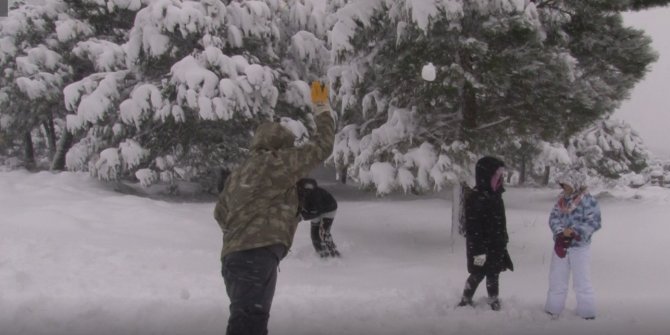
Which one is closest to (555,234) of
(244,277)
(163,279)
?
(244,277)

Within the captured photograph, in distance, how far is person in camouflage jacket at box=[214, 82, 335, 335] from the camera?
3.63 metres

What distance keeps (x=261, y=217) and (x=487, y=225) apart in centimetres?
289

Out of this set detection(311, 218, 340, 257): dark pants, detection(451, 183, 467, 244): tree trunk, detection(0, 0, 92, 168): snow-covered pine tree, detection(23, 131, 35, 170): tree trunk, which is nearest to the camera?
detection(311, 218, 340, 257): dark pants

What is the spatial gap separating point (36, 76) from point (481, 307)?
50.7ft

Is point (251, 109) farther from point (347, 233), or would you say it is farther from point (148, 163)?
point (347, 233)

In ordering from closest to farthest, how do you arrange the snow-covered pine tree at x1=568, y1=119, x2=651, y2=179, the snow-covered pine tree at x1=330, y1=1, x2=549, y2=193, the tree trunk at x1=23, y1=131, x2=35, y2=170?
the snow-covered pine tree at x1=330, y1=1, x2=549, y2=193, the tree trunk at x1=23, y1=131, x2=35, y2=170, the snow-covered pine tree at x1=568, y1=119, x2=651, y2=179

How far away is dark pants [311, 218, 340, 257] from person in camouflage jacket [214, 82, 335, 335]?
13.7 ft

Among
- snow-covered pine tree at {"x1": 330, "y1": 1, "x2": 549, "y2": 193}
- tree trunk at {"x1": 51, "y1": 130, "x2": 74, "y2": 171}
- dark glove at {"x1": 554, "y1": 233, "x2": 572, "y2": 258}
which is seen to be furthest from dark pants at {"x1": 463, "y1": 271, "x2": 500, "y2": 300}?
tree trunk at {"x1": 51, "y1": 130, "x2": 74, "y2": 171}

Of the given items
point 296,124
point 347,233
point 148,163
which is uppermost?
point 296,124

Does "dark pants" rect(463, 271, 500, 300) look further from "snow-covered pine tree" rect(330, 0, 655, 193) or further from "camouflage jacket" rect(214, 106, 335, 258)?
"camouflage jacket" rect(214, 106, 335, 258)

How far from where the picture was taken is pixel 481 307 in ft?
19.1

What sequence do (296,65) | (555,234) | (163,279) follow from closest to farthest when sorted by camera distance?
(555,234) < (163,279) < (296,65)

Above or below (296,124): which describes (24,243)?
below

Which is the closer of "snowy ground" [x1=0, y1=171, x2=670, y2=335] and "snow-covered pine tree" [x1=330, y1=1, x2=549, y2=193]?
"snowy ground" [x1=0, y1=171, x2=670, y2=335]
